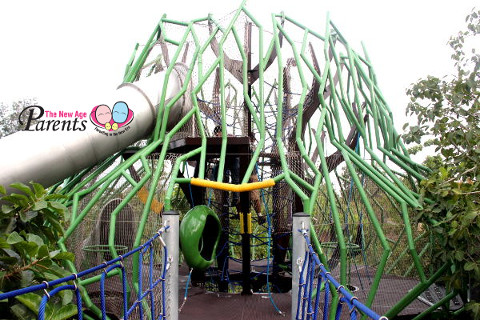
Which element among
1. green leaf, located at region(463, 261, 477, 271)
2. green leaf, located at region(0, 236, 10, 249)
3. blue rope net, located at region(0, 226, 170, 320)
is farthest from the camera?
green leaf, located at region(463, 261, 477, 271)

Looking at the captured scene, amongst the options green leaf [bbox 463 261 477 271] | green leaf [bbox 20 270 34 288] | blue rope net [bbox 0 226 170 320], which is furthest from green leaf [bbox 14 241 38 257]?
green leaf [bbox 463 261 477 271]

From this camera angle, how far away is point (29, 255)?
268cm

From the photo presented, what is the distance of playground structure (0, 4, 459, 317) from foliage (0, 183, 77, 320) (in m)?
1.46

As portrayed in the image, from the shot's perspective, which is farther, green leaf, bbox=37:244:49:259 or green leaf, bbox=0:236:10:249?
green leaf, bbox=37:244:49:259

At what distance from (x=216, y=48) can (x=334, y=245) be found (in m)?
3.54

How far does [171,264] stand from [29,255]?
1466 millimetres

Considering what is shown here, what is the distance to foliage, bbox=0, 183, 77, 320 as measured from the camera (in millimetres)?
2438

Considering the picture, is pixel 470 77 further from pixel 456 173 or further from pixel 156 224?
pixel 156 224

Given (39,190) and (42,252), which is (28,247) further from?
(39,190)

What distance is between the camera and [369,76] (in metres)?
6.68

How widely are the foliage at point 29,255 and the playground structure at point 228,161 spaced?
57.4 inches

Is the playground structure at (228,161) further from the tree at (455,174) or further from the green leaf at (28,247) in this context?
the green leaf at (28,247)

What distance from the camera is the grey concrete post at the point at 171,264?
3920 millimetres

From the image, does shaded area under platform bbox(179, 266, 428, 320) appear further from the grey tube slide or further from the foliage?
the foliage
